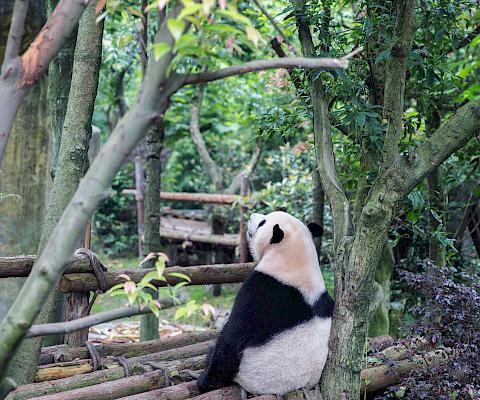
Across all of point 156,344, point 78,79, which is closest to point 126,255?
point 156,344

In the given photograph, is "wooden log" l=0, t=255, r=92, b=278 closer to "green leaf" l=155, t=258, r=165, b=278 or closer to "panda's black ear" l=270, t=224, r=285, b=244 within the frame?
"panda's black ear" l=270, t=224, r=285, b=244

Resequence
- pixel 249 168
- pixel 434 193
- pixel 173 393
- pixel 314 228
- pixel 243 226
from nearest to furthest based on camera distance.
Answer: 1. pixel 173 393
2. pixel 314 228
3. pixel 434 193
4. pixel 243 226
5. pixel 249 168

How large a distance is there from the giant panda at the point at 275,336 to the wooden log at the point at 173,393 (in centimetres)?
5

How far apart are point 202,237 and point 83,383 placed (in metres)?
6.52

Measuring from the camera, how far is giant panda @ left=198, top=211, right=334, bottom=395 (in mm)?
2975

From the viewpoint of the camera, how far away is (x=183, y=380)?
321cm

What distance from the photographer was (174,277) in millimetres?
3553

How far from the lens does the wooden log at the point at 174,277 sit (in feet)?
10.6

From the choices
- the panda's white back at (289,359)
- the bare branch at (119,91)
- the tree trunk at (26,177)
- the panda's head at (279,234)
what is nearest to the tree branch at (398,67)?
the panda's head at (279,234)

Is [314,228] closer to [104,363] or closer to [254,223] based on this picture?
[254,223]

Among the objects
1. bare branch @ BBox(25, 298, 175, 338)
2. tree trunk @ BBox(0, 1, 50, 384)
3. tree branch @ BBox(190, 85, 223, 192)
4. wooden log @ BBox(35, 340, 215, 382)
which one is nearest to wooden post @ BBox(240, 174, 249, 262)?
tree branch @ BBox(190, 85, 223, 192)

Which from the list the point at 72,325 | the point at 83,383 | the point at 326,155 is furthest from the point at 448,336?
the point at 72,325

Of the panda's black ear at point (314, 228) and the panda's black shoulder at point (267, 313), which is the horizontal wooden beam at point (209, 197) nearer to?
the panda's black ear at point (314, 228)

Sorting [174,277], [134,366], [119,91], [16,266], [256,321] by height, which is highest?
[119,91]
